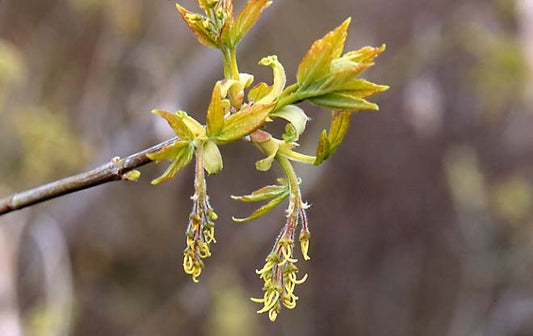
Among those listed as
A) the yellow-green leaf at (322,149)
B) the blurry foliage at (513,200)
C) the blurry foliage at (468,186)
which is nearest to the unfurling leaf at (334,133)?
the yellow-green leaf at (322,149)

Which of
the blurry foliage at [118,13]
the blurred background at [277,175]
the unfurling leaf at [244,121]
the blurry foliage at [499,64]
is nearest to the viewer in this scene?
the unfurling leaf at [244,121]

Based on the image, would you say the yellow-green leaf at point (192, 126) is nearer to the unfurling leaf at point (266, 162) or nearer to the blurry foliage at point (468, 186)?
the unfurling leaf at point (266, 162)

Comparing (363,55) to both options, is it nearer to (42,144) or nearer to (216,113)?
(216,113)

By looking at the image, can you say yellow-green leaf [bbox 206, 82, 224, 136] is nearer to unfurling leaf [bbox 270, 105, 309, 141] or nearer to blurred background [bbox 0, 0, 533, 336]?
unfurling leaf [bbox 270, 105, 309, 141]

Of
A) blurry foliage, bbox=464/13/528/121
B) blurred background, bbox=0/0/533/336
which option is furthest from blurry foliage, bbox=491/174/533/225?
Result: blurry foliage, bbox=464/13/528/121

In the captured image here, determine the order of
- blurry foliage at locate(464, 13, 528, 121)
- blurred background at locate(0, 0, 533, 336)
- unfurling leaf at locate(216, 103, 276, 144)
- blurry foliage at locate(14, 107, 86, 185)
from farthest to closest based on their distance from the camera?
blurry foliage at locate(464, 13, 528, 121) → blurred background at locate(0, 0, 533, 336) → blurry foliage at locate(14, 107, 86, 185) → unfurling leaf at locate(216, 103, 276, 144)

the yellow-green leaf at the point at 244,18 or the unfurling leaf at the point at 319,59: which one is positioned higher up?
the yellow-green leaf at the point at 244,18

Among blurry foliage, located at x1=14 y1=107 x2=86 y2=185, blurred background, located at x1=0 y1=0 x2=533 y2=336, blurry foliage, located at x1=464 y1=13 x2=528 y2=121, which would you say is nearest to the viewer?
blurry foliage, located at x1=14 y1=107 x2=86 y2=185
